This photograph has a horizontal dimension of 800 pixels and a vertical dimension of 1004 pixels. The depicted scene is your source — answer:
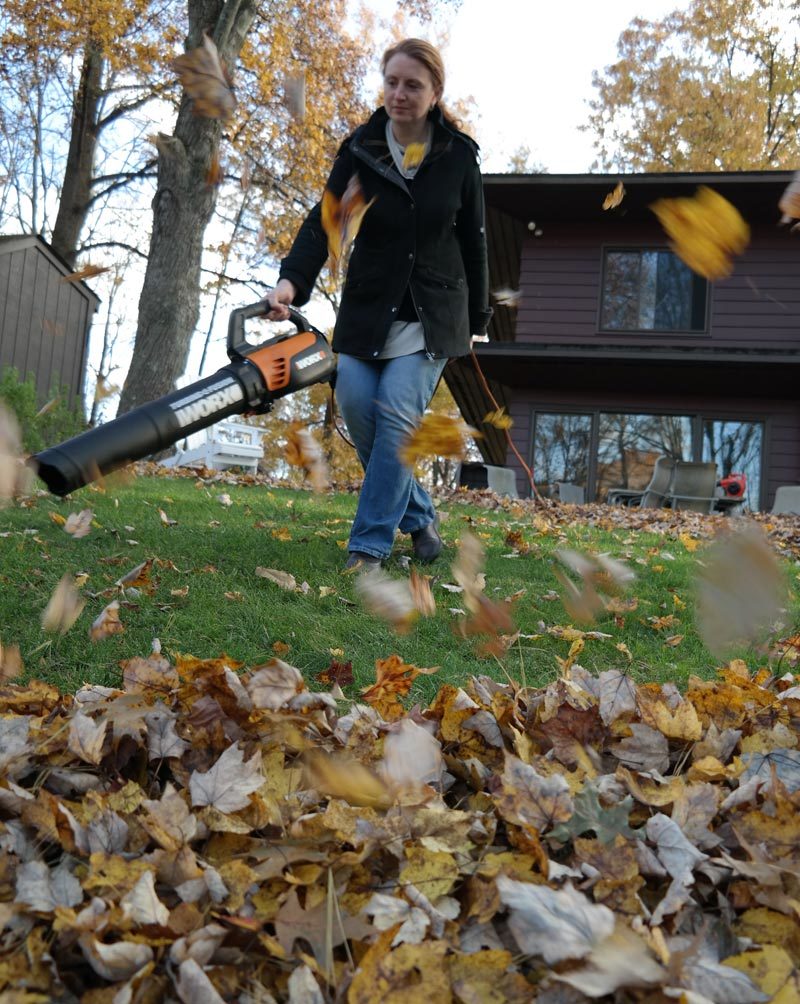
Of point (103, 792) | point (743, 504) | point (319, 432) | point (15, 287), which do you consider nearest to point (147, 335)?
point (15, 287)

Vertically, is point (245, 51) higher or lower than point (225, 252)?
higher

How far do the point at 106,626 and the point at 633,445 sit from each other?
466 inches

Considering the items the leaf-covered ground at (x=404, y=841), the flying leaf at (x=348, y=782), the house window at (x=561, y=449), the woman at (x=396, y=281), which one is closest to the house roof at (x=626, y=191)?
the house window at (x=561, y=449)

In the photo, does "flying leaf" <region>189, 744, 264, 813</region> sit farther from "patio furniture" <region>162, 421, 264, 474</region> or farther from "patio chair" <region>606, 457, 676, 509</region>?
"patio furniture" <region>162, 421, 264, 474</region>

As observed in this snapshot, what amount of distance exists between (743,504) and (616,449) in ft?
6.62

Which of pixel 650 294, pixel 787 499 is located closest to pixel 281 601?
pixel 787 499

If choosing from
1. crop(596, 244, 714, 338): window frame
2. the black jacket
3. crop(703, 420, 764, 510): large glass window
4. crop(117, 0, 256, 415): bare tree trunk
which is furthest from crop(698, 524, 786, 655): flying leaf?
crop(703, 420, 764, 510): large glass window

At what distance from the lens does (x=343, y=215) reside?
3352mm

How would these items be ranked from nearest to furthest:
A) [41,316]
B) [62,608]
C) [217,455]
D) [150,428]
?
[150,428], [62,608], [41,316], [217,455]

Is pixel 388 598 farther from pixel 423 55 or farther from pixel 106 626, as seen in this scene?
pixel 423 55

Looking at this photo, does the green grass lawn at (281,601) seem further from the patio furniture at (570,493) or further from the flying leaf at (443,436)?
the patio furniture at (570,493)

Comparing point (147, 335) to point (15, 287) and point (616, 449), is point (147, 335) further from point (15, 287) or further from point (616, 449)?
point (616, 449)

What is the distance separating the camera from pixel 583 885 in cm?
116

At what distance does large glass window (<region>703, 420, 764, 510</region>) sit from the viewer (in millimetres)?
13211
